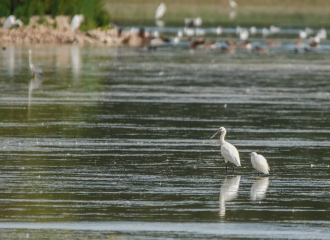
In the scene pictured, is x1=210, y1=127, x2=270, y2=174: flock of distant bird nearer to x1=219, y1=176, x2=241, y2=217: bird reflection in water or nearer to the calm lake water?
the calm lake water

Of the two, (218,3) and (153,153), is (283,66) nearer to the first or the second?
(153,153)

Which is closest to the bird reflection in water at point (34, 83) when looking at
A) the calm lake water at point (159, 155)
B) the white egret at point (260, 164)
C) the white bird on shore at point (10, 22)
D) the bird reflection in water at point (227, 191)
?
the calm lake water at point (159, 155)

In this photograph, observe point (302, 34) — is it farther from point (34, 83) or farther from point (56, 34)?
point (34, 83)

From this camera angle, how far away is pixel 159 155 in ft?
42.7

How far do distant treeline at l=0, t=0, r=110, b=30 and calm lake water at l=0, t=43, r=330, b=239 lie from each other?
811 inches

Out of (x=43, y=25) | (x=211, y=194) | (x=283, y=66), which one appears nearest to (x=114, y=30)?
(x=43, y=25)

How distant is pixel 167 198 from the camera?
9820 mm

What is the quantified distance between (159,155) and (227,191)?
9.27 ft

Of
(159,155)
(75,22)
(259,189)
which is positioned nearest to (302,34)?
(75,22)

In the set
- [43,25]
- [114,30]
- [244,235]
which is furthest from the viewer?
[114,30]

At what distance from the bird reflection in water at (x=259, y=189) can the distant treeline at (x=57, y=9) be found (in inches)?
1504

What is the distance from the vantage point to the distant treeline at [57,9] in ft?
157

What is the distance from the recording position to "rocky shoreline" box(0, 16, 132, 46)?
4516cm

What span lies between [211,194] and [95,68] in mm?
19865
